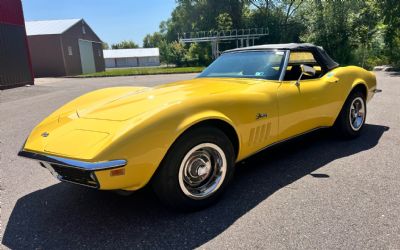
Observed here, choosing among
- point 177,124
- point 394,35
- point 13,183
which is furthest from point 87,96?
point 394,35

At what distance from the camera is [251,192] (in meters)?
3.20

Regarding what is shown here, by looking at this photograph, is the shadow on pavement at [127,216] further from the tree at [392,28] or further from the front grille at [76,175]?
the tree at [392,28]

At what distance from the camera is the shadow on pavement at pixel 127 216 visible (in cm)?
247

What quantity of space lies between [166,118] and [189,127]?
0.22m

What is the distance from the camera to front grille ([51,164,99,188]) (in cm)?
232

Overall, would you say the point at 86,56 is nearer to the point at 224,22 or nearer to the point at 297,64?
the point at 224,22

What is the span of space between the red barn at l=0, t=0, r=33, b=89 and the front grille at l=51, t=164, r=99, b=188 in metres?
16.0

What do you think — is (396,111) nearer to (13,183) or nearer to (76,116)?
(76,116)

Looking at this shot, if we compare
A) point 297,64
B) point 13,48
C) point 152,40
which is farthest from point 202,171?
point 152,40

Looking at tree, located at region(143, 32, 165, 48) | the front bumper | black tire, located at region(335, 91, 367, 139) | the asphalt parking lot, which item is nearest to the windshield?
the asphalt parking lot

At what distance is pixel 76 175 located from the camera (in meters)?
2.41

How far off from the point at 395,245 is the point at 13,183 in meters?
3.61

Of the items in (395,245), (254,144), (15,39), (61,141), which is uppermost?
(15,39)

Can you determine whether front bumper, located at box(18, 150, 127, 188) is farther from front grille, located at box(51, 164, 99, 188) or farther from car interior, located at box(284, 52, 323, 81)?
car interior, located at box(284, 52, 323, 81)
